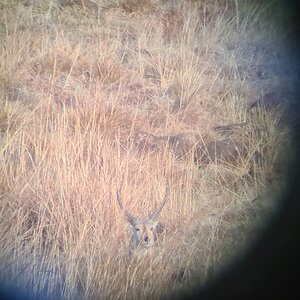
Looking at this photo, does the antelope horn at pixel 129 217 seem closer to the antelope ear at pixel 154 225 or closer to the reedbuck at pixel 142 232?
the reedbuck at pixel 142 232

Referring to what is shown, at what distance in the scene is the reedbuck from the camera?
3.24 meters

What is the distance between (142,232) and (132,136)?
81 centimetres

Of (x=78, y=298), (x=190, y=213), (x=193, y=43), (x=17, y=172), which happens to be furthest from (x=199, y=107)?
(x=78, y=298)

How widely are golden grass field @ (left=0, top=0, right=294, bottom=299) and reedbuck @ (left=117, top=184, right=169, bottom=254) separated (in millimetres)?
51

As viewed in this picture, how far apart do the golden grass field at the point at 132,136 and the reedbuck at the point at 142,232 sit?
0.17ft

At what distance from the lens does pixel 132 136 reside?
12.4 feet

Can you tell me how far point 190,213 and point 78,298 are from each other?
944 millimetres

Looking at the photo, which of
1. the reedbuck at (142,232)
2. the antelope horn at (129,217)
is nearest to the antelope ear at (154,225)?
the reedbuck at (142,232)

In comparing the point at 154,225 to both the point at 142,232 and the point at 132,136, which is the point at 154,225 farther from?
the point at 132,136

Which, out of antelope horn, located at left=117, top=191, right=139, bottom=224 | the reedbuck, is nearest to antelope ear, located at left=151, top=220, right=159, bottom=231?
the reedbuck

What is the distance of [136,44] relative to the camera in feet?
13.6

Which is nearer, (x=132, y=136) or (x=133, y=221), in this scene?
(x=133, y=221)

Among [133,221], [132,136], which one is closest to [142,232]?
[133,221]

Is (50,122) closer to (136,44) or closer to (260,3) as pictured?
(136,44)
